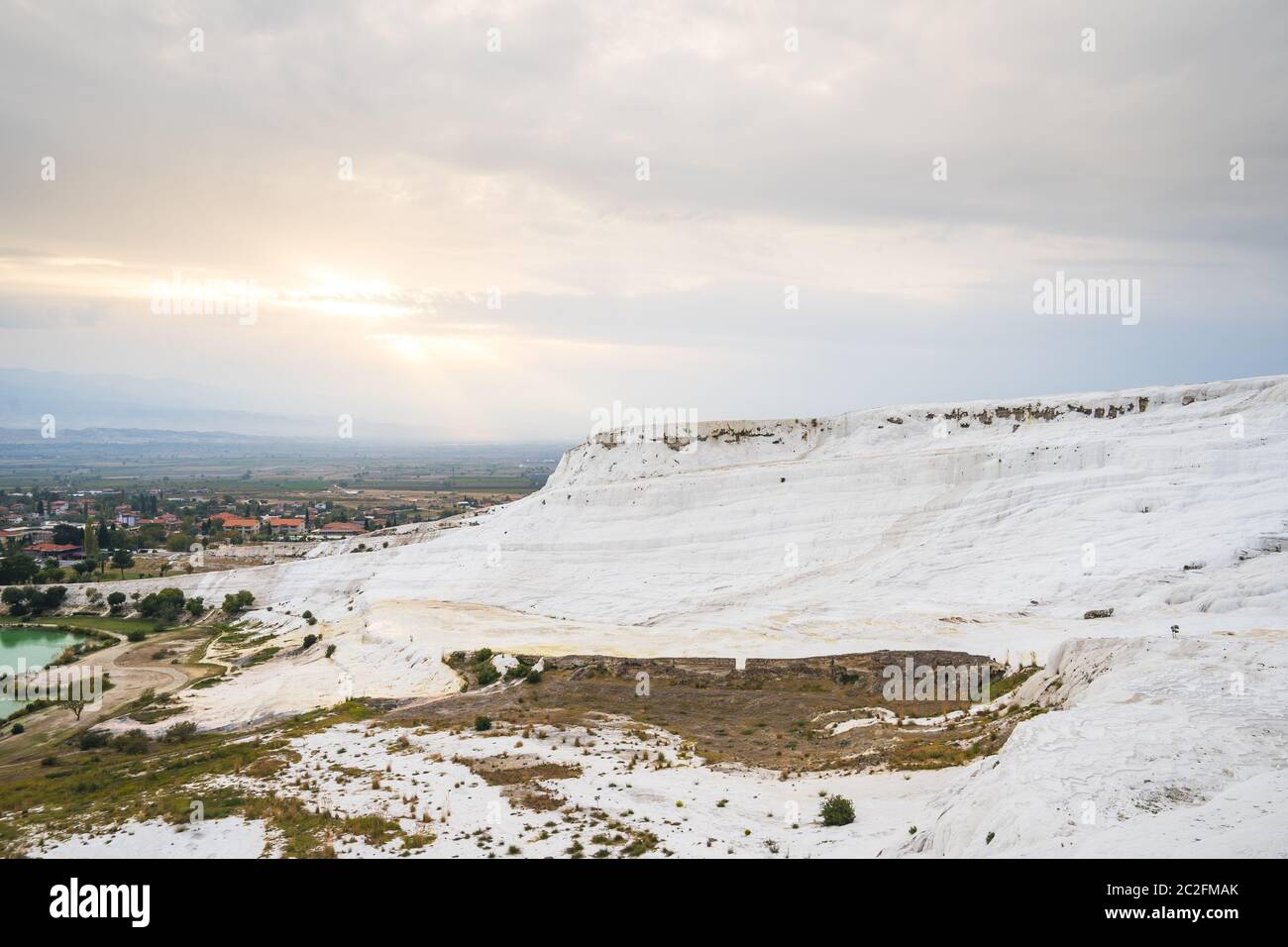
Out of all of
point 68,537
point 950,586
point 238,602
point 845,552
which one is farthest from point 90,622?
point 950,586

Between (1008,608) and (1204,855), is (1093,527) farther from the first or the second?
(1204,855)

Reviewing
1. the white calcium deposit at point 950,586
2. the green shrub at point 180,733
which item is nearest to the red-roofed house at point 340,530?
the white calcium deposit at point 950,586

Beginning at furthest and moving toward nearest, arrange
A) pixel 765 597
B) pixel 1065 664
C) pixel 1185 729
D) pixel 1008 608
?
1. pixel 765 597
2. pixel 1008 608
3. pixel 1065 664
4. pixel 1185 729

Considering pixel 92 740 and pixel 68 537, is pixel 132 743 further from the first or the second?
pixel 68 537

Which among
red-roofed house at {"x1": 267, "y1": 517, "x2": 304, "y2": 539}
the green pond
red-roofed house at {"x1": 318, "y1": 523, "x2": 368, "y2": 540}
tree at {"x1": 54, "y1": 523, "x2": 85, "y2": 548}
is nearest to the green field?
the green pond

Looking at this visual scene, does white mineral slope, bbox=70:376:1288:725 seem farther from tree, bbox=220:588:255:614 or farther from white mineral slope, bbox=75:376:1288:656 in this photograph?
tree, bbox=220:588:255:614
